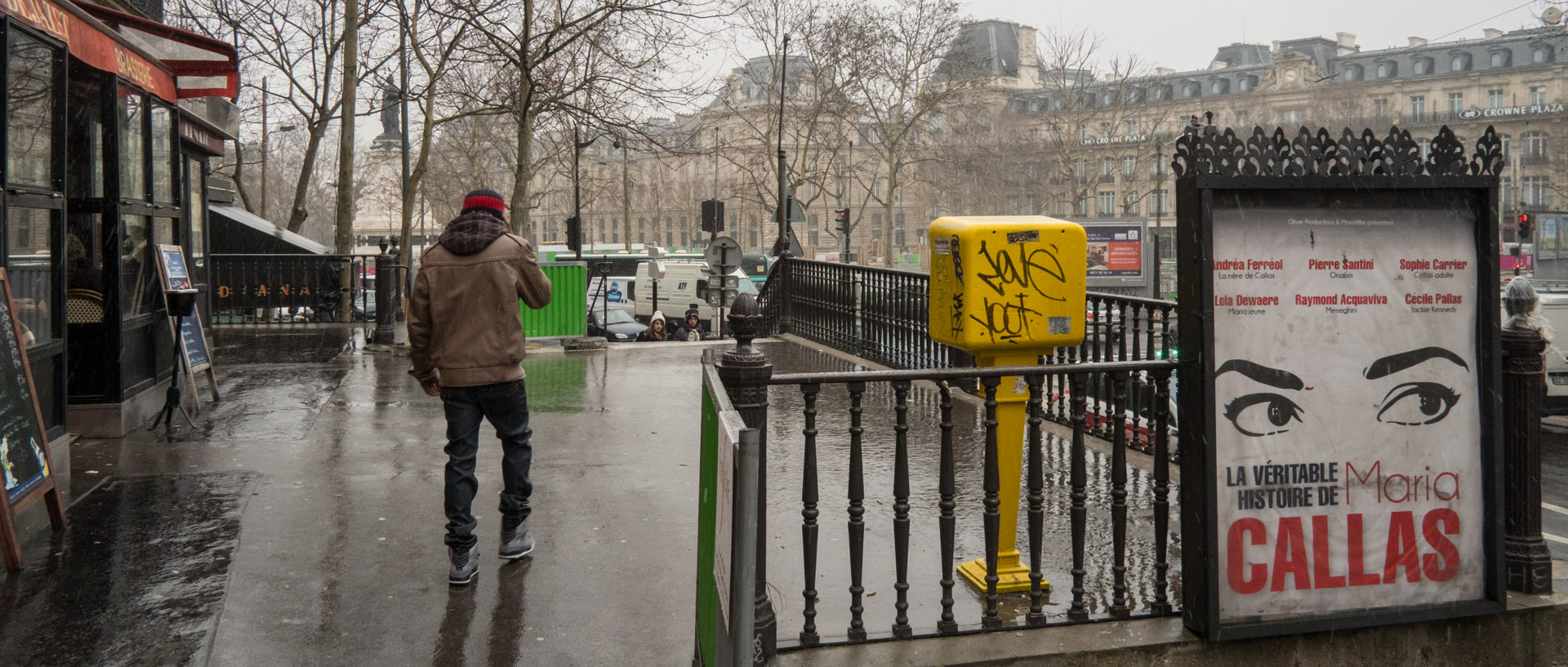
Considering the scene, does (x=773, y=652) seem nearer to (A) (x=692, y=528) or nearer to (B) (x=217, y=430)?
(A) (x=692, y=528)

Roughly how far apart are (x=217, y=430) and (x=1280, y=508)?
7777 millimetres

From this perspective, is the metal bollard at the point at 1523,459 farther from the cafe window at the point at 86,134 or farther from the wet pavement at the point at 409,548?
the cafe window at the point at 86,134

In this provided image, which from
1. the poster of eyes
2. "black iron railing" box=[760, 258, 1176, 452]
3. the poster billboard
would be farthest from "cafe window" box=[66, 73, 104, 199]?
the poster billboard

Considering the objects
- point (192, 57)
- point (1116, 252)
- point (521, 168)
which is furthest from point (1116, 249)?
point (192, 57)

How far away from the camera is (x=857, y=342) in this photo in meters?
13.8

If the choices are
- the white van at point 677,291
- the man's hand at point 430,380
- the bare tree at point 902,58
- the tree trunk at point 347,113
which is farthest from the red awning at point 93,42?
the bare tree at point 902,58

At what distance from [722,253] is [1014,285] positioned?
1664 cm

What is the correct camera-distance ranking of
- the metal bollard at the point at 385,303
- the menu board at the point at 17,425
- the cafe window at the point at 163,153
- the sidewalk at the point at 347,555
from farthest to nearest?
the metal bollard at the point at 385,303, the cafe window at the point at 163,153, the menu board at the point at 17,425, the sidewalk at the point at 347,555

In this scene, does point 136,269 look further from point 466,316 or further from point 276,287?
point 276,287

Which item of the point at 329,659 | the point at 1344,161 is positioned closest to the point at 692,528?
the point at 329,659

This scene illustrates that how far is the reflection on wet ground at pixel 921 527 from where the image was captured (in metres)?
4.78

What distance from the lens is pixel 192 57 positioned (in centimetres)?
1080

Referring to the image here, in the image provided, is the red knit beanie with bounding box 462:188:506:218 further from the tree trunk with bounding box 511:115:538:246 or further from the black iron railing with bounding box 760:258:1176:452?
the tree trunk with bounding box 511:115:538:246

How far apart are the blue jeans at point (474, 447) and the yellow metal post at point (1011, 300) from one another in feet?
6.63
